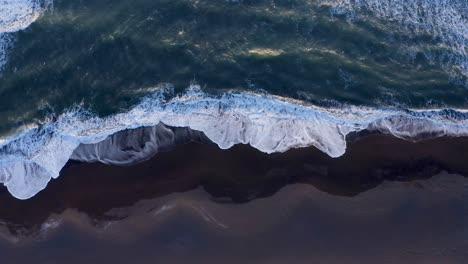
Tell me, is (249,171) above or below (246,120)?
below

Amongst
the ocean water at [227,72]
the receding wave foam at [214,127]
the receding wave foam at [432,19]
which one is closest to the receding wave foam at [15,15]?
the ocean water at [227,72]

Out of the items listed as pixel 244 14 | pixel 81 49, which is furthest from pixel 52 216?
pixel 244 14

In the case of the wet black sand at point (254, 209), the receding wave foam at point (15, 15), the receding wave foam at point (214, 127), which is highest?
the receding wave foam at point (15, 15)

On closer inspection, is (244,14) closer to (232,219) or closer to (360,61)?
(360,61)

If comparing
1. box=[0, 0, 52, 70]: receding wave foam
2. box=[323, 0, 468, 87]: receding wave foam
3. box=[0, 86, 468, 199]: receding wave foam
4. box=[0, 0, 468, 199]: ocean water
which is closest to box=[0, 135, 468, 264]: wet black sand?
box=[0, 86, 468, 199]: receding wave foam

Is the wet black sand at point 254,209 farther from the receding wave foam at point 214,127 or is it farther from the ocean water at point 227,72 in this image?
the ocean water at point 227,72

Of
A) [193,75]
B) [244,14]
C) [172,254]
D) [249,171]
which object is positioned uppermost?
[244,14]
